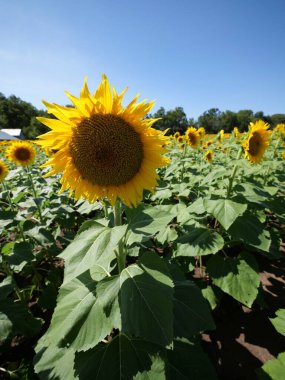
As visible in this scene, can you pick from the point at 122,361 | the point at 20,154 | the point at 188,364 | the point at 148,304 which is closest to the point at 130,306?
the point at 148,304

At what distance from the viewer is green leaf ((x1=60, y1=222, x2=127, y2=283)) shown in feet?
4.54

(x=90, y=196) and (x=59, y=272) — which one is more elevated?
(x=90, y=196)

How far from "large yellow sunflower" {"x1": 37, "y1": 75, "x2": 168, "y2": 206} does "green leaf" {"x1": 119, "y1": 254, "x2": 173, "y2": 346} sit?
1.84 feet

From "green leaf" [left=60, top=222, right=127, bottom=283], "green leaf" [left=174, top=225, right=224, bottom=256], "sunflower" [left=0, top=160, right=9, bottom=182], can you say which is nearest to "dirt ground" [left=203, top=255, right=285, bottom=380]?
"green leaf" [left=174, top=225, right=224, bottom=256]

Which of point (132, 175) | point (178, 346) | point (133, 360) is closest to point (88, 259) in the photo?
point (132, 175)

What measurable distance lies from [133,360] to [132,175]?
4.50 ft

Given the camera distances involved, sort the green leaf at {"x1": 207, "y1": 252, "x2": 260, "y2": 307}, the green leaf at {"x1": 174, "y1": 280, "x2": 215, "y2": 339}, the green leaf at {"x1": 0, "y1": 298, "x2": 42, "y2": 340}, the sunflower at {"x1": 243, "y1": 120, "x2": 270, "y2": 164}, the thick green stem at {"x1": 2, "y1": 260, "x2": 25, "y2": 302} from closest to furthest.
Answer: the green leaf at {"x1": 174, "y1": 280, "x2": 215, "y2": 339}, the green leaf at {"x1": 0, "y1": 298, "x2": 42, "y2": 340}, the green leaf at {"x1": 207, "y1": 252, "x2": 260, "y2": 307}, the thick green stem at {"x1": 2, "y1": 260, "x2": 25, "y2": 302}, the sunflower at {"x1": 243, "y1": 120, "x2": 270, "y2": 164}

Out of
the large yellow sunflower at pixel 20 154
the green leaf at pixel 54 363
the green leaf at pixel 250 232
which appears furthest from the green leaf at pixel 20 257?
the large yellow sunflower at pixel 20 154

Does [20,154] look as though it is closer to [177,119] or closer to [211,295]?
[211,295]

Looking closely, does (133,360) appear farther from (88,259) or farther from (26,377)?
(26,377)

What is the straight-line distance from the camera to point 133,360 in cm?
167

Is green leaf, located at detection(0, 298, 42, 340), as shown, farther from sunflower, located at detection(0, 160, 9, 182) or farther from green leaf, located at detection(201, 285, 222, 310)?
sunflower, located at detection(0, 160, 9, 182)

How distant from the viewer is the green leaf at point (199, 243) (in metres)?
2.64

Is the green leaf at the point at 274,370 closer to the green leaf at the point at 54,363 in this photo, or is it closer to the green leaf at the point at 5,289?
the green leaf at the point at 54,363
